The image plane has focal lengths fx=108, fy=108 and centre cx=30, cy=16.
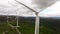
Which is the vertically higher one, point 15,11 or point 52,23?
point 15,11

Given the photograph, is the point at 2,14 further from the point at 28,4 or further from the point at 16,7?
the point at 28,4

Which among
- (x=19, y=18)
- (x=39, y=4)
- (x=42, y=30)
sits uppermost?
(x=39, y=4)

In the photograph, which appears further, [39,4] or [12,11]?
[12,11]

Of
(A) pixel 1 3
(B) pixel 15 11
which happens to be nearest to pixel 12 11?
(B) pixel 15 11

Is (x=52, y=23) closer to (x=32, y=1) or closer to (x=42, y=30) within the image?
(x=42, y=30)

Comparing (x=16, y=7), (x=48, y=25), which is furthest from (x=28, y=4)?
(x=48, y=25)

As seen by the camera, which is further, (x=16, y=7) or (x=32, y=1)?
(x=16, y=7)

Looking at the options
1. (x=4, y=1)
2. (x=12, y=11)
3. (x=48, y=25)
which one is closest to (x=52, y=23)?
(x=48, y=25)

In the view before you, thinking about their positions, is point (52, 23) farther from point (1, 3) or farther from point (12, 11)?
point (1, 3)

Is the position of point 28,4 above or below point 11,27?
above
